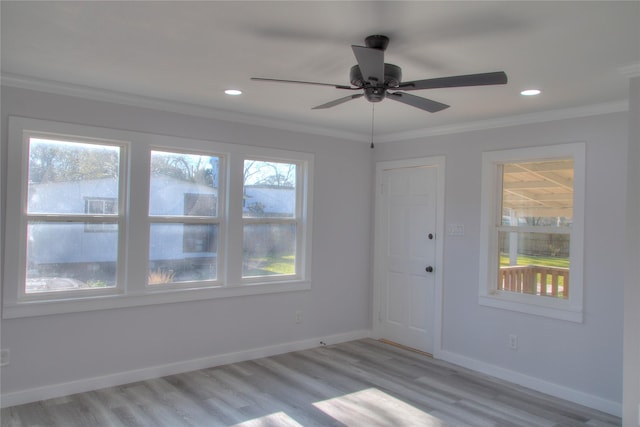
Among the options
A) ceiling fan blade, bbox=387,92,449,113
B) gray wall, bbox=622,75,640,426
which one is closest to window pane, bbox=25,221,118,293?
ceiling fan blade, bbox=387,92,449,113

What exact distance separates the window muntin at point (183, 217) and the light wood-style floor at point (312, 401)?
0.95 m

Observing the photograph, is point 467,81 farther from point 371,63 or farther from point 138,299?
point 138,299

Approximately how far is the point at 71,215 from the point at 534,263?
405cm

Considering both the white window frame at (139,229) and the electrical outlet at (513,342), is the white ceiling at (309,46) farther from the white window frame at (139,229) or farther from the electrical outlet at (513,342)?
the electrical outlet at (513,342)

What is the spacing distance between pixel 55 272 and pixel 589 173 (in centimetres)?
442

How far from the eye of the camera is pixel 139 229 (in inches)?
153

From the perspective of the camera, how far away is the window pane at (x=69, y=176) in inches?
138

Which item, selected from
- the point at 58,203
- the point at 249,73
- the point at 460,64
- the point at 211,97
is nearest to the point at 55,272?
the point at 58,203

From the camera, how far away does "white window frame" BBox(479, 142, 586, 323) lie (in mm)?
3736

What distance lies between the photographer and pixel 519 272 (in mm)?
4234

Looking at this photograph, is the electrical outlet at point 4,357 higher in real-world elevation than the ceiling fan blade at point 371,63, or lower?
lower

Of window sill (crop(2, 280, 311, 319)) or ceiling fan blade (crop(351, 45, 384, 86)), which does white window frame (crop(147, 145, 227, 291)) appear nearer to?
window sill (crop(2, 280, 311, 319))

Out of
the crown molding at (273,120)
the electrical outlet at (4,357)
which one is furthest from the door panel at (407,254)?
the electrical outlet at (4,357)

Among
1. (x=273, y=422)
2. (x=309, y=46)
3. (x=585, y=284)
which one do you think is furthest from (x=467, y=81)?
(x=273, y=422)
